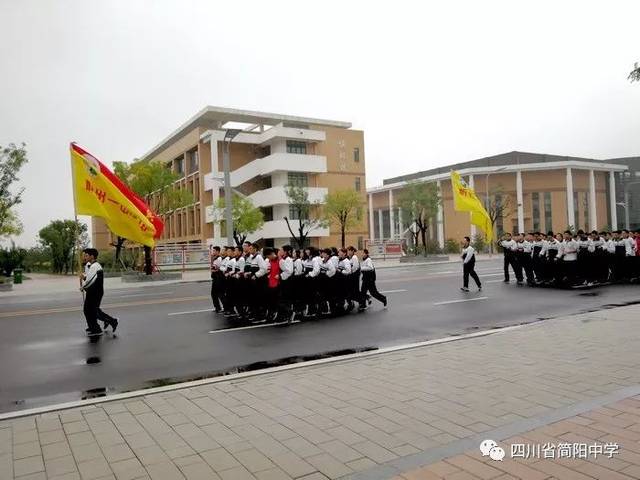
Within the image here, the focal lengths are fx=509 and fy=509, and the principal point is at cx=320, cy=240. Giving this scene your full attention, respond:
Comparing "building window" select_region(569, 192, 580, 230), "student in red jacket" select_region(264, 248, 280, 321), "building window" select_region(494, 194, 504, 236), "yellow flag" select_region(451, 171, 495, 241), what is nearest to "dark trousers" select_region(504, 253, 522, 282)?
"yellow flag" select_region(451, 171, 495, 241)

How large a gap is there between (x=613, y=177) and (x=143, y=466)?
280 ft

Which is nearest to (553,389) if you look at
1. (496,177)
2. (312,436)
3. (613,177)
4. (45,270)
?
(312,436)

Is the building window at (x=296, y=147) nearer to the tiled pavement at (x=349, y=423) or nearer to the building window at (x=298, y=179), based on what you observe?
the building window at (x=298, y=179)

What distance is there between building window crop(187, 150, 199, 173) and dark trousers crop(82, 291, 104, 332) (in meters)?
43.5

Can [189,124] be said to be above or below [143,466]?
above

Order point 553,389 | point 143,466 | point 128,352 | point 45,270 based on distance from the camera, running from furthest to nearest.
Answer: point 45,270
point 128,352
point 553,389
point 143,466

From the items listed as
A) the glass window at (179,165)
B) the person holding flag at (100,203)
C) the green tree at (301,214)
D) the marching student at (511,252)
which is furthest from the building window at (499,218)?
the person holding flag at (100,203)

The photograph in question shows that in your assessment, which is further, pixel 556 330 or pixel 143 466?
pixel 556 330

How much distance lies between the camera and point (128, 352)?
27.3 feet

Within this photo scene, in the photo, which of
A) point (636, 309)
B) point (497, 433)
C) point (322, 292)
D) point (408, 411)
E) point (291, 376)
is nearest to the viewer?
point (497, 433)

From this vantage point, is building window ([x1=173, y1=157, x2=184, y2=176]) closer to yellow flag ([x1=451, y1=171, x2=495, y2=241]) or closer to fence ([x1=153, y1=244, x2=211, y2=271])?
fence ([x1=153, y1=244, x2=211, y2=271])

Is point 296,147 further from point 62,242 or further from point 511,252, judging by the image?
point 511,252

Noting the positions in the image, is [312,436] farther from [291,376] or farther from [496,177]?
[496,177]

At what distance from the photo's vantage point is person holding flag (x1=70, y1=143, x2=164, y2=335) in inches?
404
